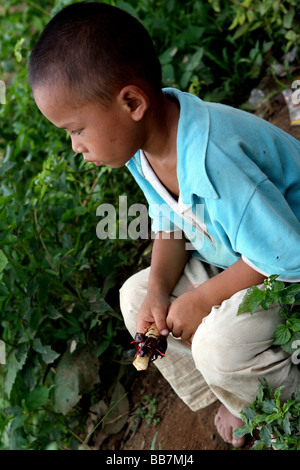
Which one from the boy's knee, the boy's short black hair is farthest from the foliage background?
the boy's short black hair

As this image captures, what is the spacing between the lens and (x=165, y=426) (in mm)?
2039

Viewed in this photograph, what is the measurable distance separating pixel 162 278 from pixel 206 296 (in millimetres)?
227

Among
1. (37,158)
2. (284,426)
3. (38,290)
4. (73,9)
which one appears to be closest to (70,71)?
(73,9)

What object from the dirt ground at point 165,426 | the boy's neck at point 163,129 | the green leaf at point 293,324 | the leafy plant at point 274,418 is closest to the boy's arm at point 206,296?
the green leaf at point 293,324

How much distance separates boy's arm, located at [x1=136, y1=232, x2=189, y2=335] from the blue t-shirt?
26 centimetres

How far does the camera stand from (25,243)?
2.09 metres

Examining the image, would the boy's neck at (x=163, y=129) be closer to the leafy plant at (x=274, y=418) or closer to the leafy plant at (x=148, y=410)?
the leafy plant at (x=274, y=418)

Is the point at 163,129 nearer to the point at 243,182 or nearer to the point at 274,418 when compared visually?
the point at 243,182

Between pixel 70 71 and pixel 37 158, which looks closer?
pixel 70 71

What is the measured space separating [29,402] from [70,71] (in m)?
1.18

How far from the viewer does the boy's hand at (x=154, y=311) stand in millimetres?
1637

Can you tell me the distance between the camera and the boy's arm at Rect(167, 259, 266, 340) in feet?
4.83

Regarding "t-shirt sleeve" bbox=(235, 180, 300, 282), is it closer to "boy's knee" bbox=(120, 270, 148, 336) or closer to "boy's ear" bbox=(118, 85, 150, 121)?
"boy's ear" bbox=(118, 85, 150, 121)
